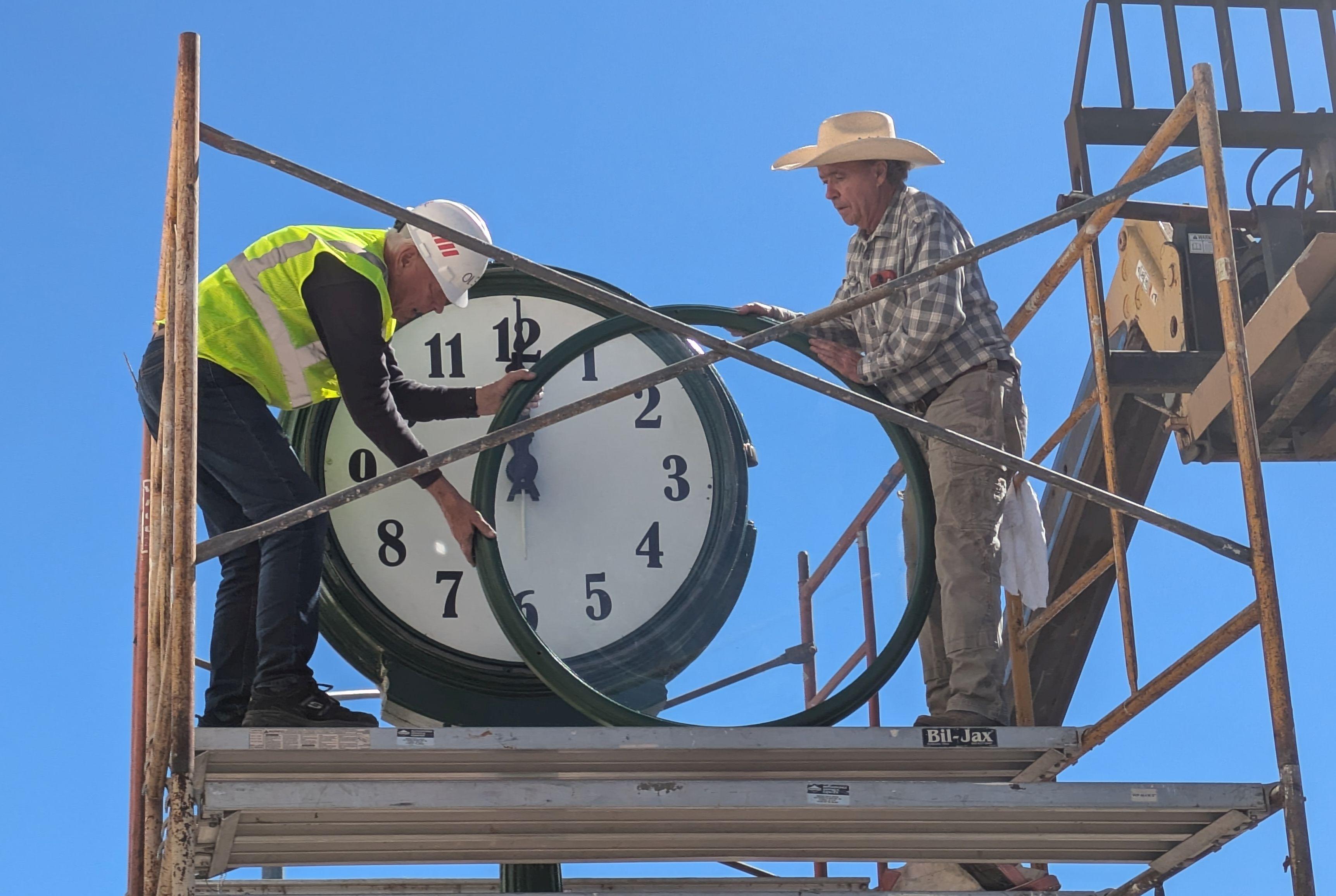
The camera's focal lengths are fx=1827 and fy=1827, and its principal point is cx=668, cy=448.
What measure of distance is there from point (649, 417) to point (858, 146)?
1241 mm

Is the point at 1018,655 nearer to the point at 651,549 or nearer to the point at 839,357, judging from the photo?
the point at 839,357

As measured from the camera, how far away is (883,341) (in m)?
6.00

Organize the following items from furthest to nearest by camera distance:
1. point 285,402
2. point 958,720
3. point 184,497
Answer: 1. point 285,402
2. point 958,720
3. point 184,497

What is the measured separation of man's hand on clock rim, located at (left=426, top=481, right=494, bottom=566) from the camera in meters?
5.67

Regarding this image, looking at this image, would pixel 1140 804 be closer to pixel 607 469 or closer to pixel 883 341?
pixel 883 341

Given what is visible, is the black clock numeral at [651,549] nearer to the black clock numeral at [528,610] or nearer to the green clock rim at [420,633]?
the green clock rim at [420,633]

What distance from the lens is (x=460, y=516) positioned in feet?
18.9

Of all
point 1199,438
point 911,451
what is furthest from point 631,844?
point 1199,438

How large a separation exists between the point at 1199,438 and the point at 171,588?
206 inches

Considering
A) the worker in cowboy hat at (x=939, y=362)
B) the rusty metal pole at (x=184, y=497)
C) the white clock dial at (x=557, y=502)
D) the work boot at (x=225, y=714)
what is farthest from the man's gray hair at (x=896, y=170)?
the work boot at (x=225, y=714)

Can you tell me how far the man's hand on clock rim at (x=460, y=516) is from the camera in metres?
5.67

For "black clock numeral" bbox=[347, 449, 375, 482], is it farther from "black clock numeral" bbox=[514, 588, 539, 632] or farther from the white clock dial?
"black clock numeral" bbox=[514, 588, 539, 632]

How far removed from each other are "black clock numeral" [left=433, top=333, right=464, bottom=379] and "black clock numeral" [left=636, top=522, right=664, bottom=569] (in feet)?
3.20

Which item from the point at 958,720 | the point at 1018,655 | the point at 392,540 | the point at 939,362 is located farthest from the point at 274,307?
the point at 1018,655
